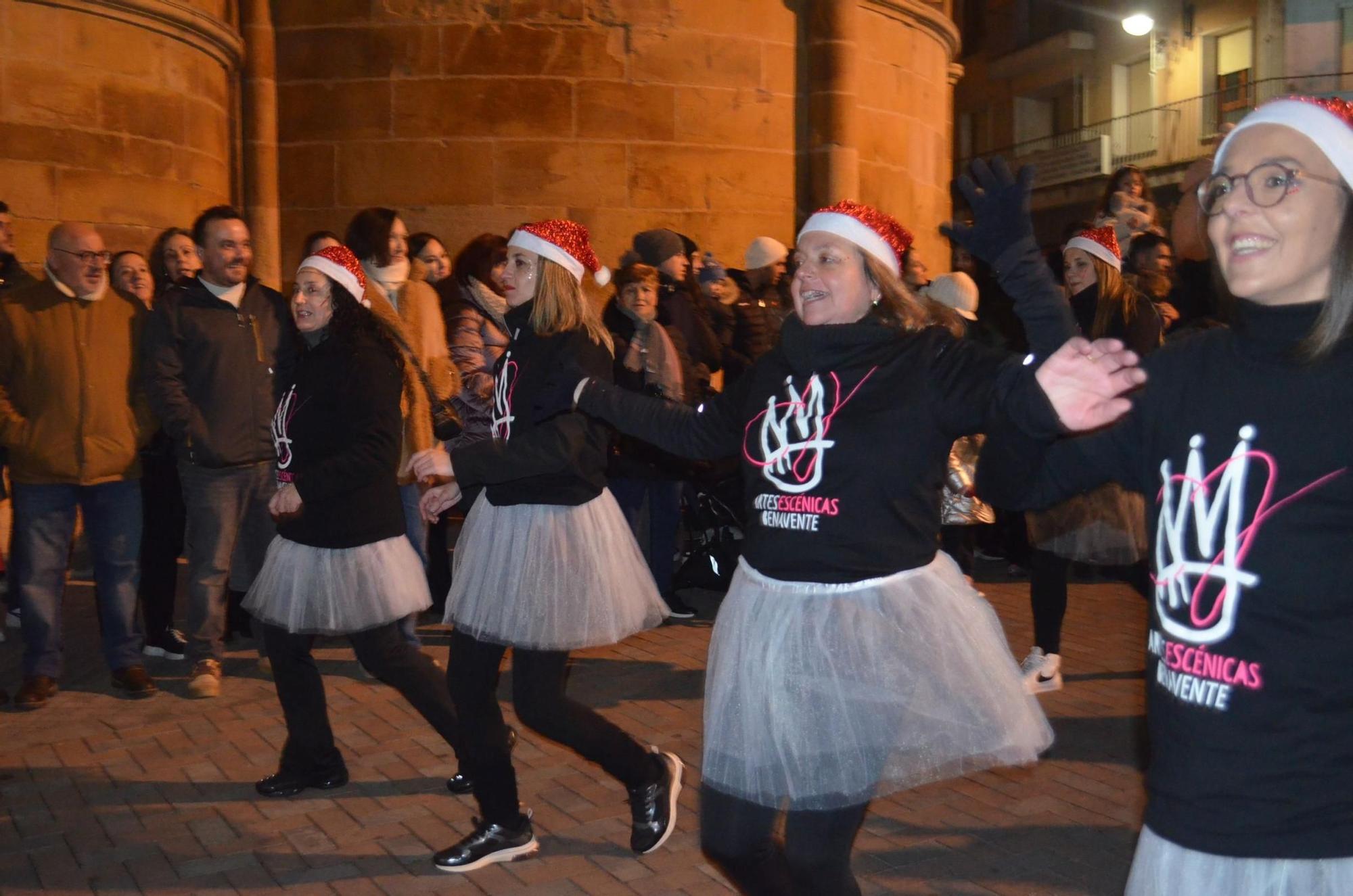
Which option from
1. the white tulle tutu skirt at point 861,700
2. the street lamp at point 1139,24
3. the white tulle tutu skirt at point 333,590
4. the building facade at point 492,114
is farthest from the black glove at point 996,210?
the street lamp at point 1139,24

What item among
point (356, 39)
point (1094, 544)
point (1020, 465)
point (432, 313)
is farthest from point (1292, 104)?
point (356, 39)

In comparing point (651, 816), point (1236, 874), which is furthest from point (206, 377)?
point (1236, 874)

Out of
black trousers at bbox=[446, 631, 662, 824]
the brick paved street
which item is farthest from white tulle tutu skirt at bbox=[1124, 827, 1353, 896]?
black trousers at bbox=[446, 631, 662, 824]

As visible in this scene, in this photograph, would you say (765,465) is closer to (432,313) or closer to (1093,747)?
(1093,747)

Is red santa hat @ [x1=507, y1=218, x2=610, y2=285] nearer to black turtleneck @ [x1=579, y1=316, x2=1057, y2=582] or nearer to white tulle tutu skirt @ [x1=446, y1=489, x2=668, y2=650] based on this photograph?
white tulle tutu skirt @ [x1=446, y1=489, x2=668, y2=650]

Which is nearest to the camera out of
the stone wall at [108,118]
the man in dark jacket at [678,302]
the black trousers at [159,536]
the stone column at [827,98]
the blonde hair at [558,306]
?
the blonde hair at [558,306]

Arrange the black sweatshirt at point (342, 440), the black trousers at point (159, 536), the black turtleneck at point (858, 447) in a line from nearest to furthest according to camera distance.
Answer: the black turtleneck at point (858, 447)
the black sweatshirt at point (342, 440)
the black trousers at point (159, 536)

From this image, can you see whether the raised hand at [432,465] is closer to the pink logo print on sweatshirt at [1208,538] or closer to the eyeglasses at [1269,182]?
the pink logo print on sweatshirt at [1208,538]

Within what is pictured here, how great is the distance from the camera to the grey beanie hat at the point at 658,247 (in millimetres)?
8789

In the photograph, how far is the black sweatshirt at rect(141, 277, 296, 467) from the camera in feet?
23.4

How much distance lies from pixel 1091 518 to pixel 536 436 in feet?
10.8

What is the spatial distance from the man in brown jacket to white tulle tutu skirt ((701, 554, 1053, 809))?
4.62 m

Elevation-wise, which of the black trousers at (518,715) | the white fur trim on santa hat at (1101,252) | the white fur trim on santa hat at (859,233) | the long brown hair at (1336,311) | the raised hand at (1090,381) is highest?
the white fur trim on santa hat at (1101,252)

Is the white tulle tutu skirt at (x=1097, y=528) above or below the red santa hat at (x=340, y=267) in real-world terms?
below
